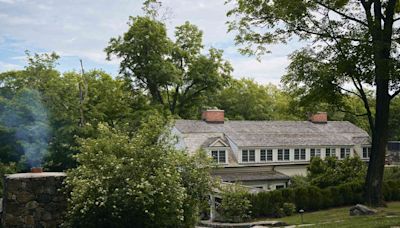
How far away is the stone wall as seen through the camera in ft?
32.7

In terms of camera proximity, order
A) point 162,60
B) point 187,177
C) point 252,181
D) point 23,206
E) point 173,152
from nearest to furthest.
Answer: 1. point 23,206
2. point 173,152
3. point 187,177
4. point 252,181
5. point 162,60

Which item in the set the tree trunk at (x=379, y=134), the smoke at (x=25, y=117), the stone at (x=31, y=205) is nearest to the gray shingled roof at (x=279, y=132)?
the smoke at (x=25, y=117)

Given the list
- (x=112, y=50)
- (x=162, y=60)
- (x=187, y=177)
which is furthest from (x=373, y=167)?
(x=112, y=50)

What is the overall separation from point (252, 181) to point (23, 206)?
25600mm

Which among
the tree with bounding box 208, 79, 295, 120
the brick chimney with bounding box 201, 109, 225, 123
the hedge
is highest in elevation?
the tree with bounding box 208, 79, 295, 120

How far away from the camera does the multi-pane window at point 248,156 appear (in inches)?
1423

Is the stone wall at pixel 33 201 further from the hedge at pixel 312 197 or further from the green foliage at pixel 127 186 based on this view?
the hedge at pixel 312 197

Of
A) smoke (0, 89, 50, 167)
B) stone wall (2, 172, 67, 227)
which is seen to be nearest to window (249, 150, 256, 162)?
smoke (0, 89, 50, 167)

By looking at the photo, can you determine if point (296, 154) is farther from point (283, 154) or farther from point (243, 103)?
point (243, 103)

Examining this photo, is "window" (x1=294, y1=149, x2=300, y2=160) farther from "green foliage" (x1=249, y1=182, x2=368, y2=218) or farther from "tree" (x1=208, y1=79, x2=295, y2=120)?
"tree" (x1=208, y1=79, x2=295, y2=120)

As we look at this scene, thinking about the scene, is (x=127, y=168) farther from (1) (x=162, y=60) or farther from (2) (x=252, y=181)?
(1) (x=162, y=60)

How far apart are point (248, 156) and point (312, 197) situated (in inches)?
397

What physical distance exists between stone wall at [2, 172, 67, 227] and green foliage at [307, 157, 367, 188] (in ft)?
70.6

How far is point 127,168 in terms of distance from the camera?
35.0ft
